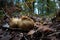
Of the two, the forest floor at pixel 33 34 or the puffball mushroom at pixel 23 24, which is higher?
the puffball mushroom at pixel 23 24

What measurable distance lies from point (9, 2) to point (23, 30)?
105 inches

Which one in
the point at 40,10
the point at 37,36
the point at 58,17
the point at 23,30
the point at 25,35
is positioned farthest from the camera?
the point at 40,10

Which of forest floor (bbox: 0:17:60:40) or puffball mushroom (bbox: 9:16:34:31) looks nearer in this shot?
forest floor (bbox: 0:17:60:40)

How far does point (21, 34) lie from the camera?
181 cm

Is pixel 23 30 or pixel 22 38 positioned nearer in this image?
pixel 22 38

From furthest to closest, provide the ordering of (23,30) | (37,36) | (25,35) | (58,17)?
1. (58,17)
2. (23,30)
3. (25,35)
4. (37,36)

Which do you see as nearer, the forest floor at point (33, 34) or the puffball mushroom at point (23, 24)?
the forest floor at point (33, 34)

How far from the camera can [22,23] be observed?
6.26 feet

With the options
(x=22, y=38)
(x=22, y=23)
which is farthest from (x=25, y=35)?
(x=22, y=23)

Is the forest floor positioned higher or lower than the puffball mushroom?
lower

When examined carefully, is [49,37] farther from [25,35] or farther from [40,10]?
[40,10]

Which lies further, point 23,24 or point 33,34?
point 23,24

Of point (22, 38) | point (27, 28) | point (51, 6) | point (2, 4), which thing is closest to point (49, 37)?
point (22, 38)

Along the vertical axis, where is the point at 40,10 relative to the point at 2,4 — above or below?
below
